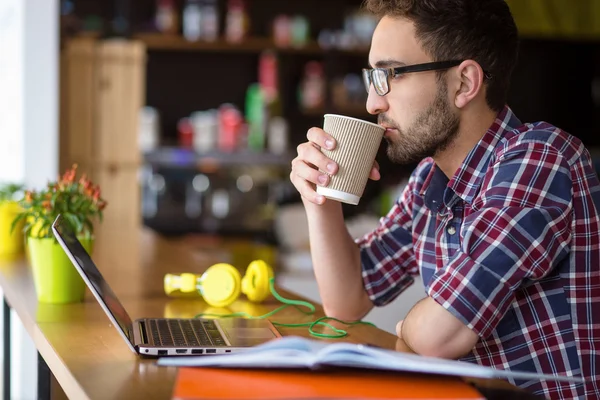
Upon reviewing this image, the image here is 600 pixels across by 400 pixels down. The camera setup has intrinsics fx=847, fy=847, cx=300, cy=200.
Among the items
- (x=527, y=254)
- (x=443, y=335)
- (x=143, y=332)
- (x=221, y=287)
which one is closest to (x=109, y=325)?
(x=143, y=332)

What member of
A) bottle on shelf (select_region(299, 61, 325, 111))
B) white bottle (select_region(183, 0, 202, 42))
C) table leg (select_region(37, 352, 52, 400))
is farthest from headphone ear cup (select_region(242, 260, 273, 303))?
bottle on shelf (select_region(299, 61, 325, 111))

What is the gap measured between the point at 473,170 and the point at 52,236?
0.72 meters

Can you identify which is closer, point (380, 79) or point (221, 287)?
point (380, 79)

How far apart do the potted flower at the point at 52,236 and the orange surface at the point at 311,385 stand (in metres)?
0.64

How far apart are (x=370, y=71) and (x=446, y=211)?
0.25 meters

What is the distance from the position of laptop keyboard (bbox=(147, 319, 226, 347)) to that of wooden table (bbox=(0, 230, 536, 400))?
0.16 ft

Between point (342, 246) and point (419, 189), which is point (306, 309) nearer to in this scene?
point (342, 246)

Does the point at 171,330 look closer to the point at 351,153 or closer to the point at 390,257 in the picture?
the point at 351,153

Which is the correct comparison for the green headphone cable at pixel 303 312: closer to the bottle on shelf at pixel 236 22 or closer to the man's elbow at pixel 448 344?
the man's elbow at pixel 448 344

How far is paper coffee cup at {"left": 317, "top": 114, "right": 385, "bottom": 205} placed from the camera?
120cm

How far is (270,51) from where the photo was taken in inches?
190

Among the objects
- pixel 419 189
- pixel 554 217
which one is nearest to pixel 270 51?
pixel 419 189

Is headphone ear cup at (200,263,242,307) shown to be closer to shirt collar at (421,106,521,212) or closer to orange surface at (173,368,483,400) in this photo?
shirt collar at (421,106,521,212)

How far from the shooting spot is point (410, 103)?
4.25ft
